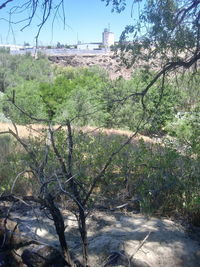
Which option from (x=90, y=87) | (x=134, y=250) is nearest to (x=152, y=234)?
(x=134, y=250)

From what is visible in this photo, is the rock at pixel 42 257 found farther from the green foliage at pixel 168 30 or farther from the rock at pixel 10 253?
the green foliage at pixel 168 30

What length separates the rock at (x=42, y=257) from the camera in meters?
3.85

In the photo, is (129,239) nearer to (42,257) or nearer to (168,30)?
(42,257)

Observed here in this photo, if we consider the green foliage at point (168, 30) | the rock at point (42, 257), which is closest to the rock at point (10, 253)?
the rock at point (42, 257)

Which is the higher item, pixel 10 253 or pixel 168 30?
pixel 168 30

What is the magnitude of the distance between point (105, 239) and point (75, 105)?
18.5 m

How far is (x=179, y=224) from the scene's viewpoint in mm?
4871

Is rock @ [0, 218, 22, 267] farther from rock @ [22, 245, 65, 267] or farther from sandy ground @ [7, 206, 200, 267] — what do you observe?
sandy ground @ [7, 206, 200, 267]

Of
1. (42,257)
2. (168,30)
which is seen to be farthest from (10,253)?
(168,30)

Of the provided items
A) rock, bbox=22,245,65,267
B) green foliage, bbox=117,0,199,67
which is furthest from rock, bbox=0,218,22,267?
green foliage, bbox=117,0,199,67

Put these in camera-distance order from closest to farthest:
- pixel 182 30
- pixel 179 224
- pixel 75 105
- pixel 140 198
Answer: pixel 179 224, pixel 140 198, pixel 182 30, pixel 75 105

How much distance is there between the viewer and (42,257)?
3855 mm

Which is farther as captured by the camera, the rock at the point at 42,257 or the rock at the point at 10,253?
the rock at the point at 10,253

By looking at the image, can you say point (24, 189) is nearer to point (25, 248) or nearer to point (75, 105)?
point (25, 248)
